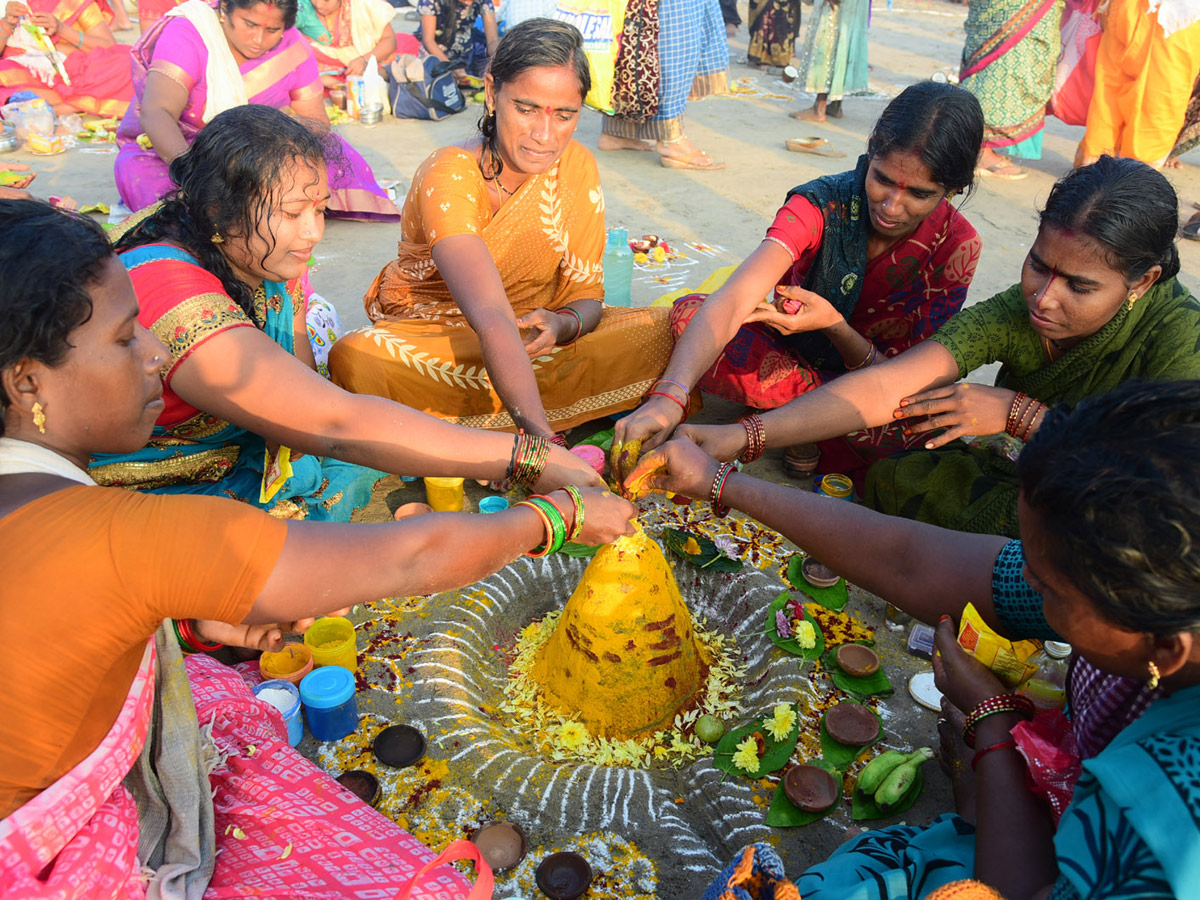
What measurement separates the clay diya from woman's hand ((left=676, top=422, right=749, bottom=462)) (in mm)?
1154

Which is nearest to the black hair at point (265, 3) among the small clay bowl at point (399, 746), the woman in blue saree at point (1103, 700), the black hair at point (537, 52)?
the black hair at point (537, 52)

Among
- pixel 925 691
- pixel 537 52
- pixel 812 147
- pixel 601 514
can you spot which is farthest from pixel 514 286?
pixel 812 147

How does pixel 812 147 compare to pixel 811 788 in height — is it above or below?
above

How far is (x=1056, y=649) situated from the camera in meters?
2.88

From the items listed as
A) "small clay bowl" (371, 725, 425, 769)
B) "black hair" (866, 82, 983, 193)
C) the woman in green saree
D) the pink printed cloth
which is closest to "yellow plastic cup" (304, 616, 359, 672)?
"small clay bowl" (371, 725, 425, 769)

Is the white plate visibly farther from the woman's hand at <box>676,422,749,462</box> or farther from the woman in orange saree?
the woman in orange saree

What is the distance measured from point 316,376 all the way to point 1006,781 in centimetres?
225

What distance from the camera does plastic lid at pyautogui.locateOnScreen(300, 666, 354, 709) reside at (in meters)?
2.74

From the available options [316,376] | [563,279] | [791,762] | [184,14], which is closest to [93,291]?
Result: [316,376]

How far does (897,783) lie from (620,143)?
26.7 feet

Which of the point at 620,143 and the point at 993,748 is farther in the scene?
the point at 620,143

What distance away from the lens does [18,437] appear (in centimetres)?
171

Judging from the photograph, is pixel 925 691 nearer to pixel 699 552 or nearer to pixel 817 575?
pixel 817 575

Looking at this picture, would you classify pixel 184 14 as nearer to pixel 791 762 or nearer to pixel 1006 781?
pixel 791 762
